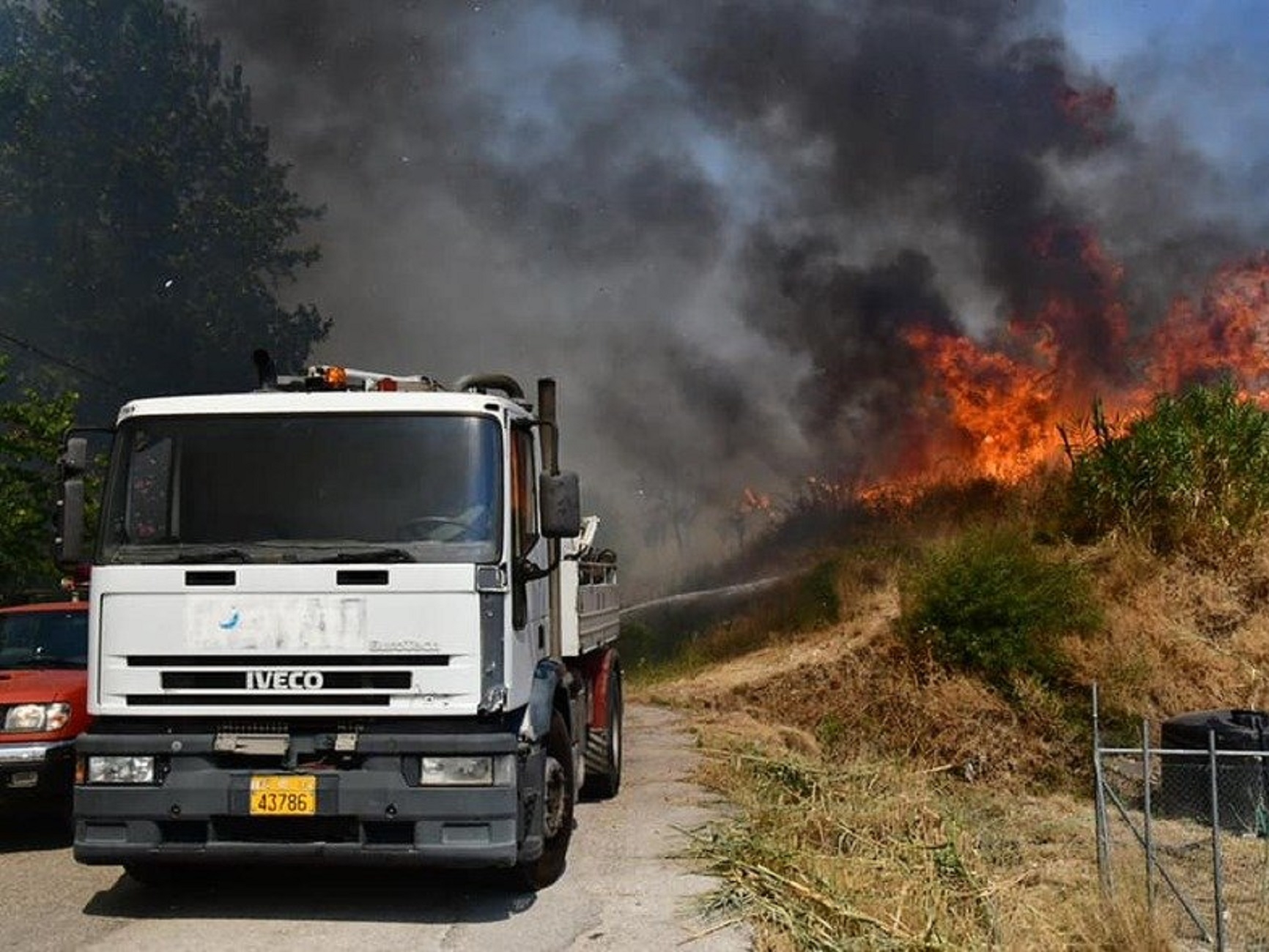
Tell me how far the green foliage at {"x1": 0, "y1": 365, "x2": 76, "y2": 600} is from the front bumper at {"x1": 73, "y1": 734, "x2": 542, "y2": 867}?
35.0ft

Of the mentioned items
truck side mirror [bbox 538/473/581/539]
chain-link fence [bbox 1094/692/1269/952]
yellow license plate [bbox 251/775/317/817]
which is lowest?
chain-link fence [bbox 1094/692/1269/952]

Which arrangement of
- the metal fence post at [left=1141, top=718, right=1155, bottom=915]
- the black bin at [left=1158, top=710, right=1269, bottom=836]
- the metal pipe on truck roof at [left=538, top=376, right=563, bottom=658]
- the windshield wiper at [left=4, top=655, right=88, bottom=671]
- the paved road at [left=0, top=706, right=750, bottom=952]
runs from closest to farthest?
the paved road at [left=0, top=706, right=750, bottom=952] → the metal pipe on truck roof at [left=538, top=376, right=563, bottom=658] → the metal fence post at [left=1141, top=718, right=1155, bottom=915] → the windshield wiper at [left=4, top=655, right=88, bottom=671] → the black bin at [left=1158, top=710, right=1269, bottom=836]

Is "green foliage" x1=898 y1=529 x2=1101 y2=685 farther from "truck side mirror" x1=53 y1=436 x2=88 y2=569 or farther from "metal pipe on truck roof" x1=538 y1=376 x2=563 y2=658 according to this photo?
A: "truck side mirror" x1=53 y1=436 x2=88 y2=569

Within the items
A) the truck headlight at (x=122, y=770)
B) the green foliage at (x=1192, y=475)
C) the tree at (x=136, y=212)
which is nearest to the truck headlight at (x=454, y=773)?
the truck headlight at (x=122, y=770)

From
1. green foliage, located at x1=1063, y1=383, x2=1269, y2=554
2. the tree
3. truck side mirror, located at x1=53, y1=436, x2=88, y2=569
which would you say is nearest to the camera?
truck side mirror, located at x1=53, y1=436, x2=88, y2=569

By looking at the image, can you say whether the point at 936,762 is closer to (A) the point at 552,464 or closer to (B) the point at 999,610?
(B) the point at 999,610

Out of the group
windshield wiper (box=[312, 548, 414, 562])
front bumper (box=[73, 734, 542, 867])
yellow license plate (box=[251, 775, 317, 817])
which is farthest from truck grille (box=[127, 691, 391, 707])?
windshield wiper (box=[312, 548, 414, 562])

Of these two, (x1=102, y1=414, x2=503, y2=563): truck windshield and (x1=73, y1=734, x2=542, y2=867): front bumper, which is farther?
(x1=102, y1=414, x2=503, y2=563): truck windshield

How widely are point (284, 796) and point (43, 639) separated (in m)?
4.87

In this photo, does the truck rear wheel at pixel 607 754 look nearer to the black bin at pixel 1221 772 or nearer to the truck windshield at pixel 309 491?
the truck windshield at pixel 309 491

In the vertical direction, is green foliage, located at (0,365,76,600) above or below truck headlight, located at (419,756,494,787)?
above

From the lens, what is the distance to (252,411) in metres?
7.19

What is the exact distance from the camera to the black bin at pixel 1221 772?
13.6 m

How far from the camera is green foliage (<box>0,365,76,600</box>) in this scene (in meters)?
16.5
